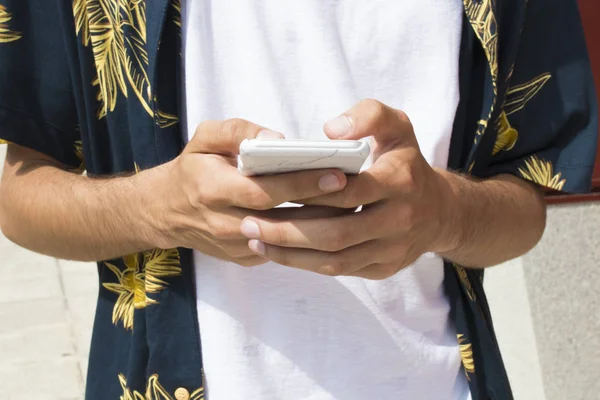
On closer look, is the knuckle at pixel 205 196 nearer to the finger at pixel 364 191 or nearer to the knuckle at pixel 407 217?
the finger at pixel 364 191

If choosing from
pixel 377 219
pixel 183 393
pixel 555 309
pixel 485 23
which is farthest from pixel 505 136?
pixel 555 309

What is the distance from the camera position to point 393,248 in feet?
2.93

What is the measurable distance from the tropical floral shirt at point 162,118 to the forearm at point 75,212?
0.15 feet

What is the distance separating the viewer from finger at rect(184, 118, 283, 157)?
822 millimetres

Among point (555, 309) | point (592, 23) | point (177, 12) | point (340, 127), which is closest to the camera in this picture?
point (340, 127)

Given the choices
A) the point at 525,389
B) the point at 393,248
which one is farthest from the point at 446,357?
the point at 525,389

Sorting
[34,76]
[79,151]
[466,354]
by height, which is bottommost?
[466,354]

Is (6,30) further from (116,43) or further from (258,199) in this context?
(258,199)

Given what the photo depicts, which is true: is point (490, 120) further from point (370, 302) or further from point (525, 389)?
point (525, 389)

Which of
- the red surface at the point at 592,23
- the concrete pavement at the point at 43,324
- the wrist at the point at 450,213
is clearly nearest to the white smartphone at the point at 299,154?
the wrist at the point at 450,213

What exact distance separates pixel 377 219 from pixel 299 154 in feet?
0.56

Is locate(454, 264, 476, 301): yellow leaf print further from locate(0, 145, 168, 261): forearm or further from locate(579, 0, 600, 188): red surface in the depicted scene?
locate(579, 0, 600, 188): red surface

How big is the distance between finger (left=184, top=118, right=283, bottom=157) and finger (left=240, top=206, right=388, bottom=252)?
91 mm

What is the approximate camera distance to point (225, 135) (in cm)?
83
